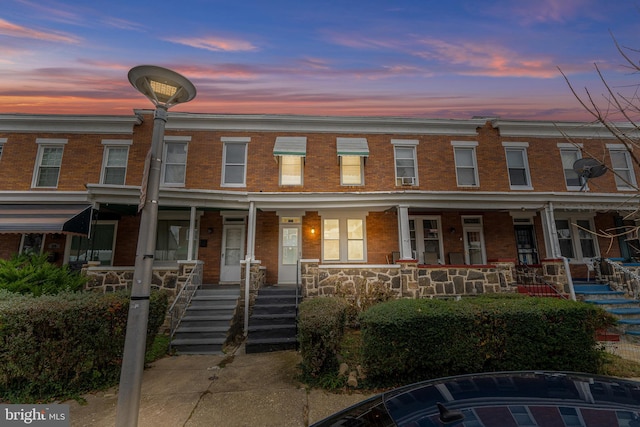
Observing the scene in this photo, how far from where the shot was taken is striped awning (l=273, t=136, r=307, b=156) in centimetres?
1127

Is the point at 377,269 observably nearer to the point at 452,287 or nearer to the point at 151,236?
the point at 452,287

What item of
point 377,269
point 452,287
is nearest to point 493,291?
point 452,287

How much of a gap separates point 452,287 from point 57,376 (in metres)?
9.40

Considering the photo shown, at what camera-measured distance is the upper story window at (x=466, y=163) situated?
12.3m

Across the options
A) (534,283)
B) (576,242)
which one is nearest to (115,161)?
(534,283)

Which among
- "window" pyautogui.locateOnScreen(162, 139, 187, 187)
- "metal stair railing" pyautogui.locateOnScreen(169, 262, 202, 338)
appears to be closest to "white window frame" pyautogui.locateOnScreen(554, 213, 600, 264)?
"metal stair railing" pyautogui.locateOnScreen(169, 262, 202, 338)

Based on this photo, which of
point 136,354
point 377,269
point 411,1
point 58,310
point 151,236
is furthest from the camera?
point 377,269

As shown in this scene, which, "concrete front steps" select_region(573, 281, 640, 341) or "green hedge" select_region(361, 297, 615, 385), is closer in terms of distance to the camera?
"green hedge" select_region(361, 297, 615, 385)

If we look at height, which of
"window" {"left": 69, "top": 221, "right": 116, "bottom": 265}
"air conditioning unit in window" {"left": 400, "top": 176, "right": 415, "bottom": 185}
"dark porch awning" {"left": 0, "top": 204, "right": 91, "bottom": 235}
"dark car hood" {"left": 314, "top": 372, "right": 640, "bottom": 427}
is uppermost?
"air conditioning unit in window" {"left": 400, "top": 176, "right": 415, "bottom": 185}

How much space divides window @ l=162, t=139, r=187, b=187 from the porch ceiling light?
29.6 ft

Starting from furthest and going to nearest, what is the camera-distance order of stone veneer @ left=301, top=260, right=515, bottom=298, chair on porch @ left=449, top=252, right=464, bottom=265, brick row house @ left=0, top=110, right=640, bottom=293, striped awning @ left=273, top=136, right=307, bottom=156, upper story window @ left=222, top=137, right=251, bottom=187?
upper story window @ left=222, top=137, right=251, bottom=187 → chair on porch @ left=449, top=252, right=464, bottom=265 → striped awning @ left=273, top=136, right=307, bottom=156 → brick row house @ left=0, top=110, right=640, bottom=293 → stone veneer @ left=301, top=260, right=515, bottom=298

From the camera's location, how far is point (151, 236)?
124 inches

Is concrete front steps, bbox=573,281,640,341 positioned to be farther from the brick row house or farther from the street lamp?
the street lamp

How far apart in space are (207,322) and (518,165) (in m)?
13.7
